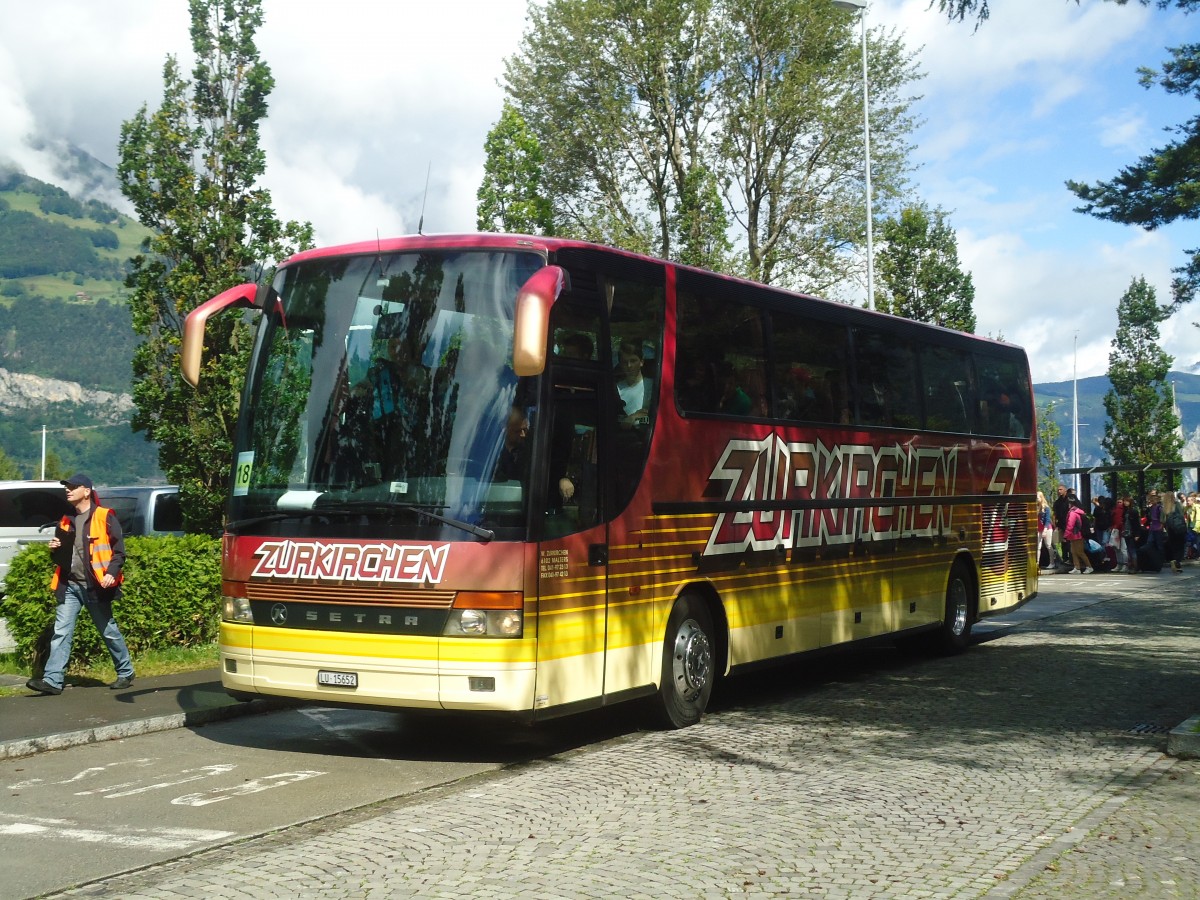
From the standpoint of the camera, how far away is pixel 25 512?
1819cm

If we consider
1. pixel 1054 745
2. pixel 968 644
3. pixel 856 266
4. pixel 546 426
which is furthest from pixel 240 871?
pixel 856 266

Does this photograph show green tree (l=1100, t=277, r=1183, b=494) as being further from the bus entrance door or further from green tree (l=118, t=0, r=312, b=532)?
the bus entrance door

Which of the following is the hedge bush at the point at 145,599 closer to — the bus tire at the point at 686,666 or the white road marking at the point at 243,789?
the white road marking at the point at 243,789

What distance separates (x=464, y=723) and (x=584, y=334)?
3613 millimetres

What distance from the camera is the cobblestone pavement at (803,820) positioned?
6297 mm

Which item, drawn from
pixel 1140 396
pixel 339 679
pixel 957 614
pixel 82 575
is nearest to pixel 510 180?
pixel 957 614

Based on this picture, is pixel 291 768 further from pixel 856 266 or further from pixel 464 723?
pixel 856 266

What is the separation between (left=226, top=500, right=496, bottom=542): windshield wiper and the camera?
906 cm

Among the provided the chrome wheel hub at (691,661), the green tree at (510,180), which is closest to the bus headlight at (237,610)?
the chrome wheel hub at (691,661)

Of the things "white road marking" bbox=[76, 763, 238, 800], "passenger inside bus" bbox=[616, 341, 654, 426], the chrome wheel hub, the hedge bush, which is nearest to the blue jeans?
the hedge bush

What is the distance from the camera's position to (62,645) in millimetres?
12422

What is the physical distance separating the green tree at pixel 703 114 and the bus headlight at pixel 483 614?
89.8 ft

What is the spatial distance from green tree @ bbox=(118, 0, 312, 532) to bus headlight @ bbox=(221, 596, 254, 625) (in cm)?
683

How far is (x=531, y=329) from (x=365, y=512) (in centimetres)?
195
